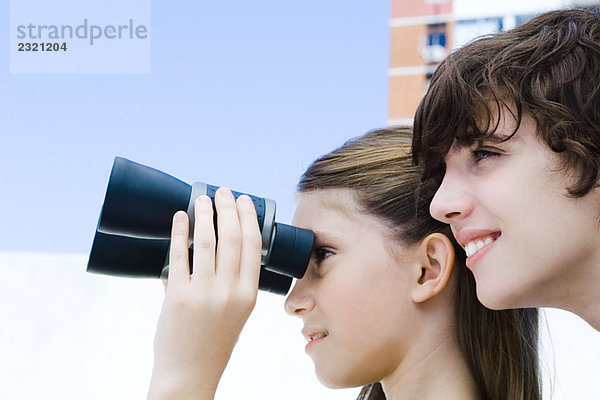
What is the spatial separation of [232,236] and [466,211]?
0.86 ft

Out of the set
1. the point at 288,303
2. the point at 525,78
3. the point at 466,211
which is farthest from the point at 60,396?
the point at 525,78

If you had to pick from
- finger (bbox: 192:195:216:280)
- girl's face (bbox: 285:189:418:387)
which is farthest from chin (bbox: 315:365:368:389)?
finger (bbox: 192:195:216:280)

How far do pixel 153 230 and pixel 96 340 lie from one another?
922 millimetres

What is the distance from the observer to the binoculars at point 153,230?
788 mm

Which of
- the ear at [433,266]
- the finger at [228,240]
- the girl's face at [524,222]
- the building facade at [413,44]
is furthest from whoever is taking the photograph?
the building facade at [413,44]

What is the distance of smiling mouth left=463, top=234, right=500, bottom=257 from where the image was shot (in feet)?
2.48

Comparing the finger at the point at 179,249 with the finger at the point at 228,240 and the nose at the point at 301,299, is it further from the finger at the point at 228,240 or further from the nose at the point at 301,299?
the nose at the point at 301,299

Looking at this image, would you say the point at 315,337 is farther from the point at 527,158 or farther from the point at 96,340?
the point at 96,340

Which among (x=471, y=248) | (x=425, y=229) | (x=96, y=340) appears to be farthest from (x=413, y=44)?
(x=471, y=248)

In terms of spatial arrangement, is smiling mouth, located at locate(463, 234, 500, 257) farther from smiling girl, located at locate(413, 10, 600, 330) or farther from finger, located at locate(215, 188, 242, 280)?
finger, located at locate(215, 188, 242, 280)

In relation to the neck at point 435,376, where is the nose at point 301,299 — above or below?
above

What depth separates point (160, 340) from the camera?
0.79m

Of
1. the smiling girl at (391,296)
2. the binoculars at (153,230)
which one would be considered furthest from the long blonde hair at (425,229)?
the binoculars at (153,230)

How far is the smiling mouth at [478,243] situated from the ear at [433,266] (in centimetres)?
11
